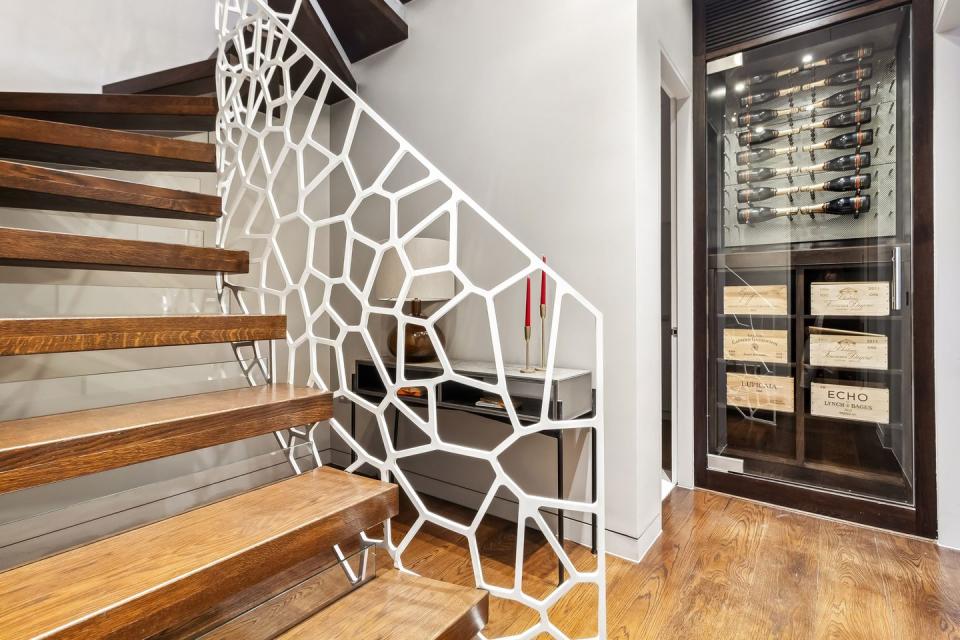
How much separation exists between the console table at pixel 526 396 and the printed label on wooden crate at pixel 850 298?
1.29m

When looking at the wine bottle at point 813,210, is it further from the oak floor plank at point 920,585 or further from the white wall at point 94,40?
the white wall at point 94,40

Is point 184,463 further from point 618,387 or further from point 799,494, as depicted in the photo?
point 799,494

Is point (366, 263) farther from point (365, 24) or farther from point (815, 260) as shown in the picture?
point (815, 260)

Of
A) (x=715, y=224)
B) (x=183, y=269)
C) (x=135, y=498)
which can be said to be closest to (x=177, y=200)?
(x=183, y=269)

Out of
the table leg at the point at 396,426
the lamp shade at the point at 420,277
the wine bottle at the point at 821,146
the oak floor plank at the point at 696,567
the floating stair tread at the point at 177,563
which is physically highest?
the wine bottle at the point at 821,146

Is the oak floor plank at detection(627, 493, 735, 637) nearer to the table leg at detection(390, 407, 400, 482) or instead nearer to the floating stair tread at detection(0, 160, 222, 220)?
the table leg at detection(390, 407, 400, 482)

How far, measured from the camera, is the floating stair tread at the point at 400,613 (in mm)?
1075

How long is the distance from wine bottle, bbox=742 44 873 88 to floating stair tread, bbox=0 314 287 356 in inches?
104

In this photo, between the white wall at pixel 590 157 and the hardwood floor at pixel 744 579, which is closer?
the hardwood floor at pixel 744 579

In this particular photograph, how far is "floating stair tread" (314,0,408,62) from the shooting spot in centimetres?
254

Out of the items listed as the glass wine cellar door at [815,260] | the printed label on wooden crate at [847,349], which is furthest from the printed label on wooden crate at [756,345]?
the printed label on wooden crate at [847,349]

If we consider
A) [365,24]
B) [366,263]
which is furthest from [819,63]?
[366,263]

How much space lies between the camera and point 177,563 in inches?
37.3

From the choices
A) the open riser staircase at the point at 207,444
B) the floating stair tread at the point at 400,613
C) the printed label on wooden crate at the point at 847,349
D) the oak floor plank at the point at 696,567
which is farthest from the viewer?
the printed label on wooden crate at the point at 847,349
